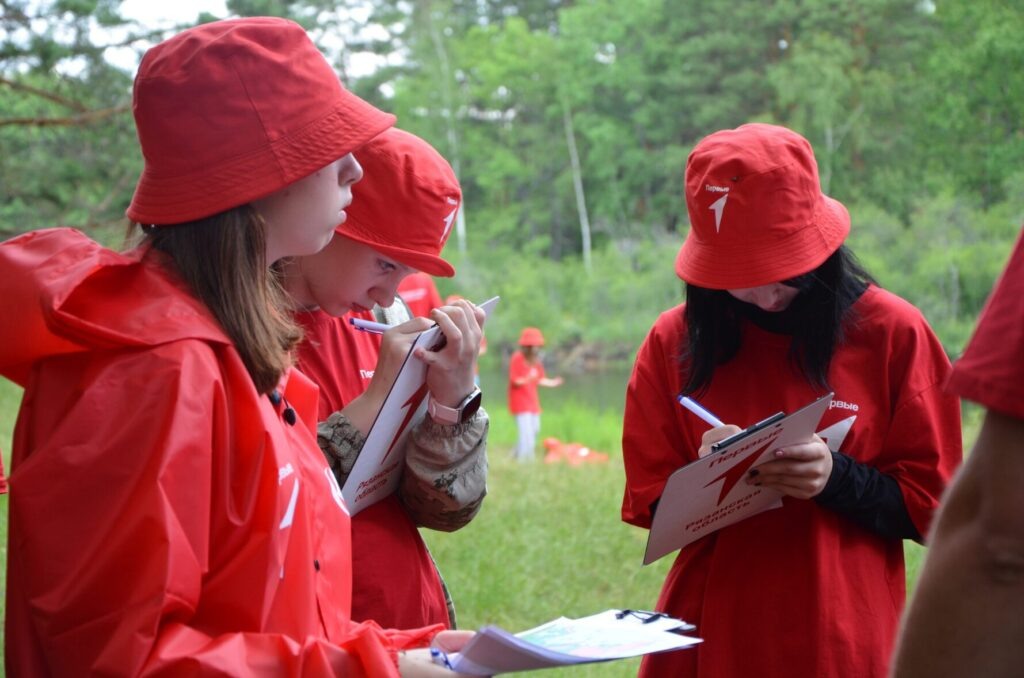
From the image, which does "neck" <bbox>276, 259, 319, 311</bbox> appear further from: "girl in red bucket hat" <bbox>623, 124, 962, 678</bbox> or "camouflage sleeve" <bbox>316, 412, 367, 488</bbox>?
"girl in red bucket hat" <bbox>623, 124, 962, 678</bbox>

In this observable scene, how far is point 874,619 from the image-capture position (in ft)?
7.97

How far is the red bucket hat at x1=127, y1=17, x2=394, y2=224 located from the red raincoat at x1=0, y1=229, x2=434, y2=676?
4.8 inches

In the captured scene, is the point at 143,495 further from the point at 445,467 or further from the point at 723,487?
the point at 723,487

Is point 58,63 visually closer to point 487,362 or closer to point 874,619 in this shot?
point 874,619

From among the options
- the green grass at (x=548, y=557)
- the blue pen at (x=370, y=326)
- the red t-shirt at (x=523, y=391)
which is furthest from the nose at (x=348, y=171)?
the red t-shirt at (x=523, y=391)

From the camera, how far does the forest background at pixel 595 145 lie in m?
8.19

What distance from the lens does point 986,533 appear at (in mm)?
1121

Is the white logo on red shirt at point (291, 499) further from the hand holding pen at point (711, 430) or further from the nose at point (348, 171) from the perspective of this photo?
the hand holding pen at point (711, 430)

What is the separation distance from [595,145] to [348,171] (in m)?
40.1

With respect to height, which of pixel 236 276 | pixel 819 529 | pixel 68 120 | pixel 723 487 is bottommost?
pixel 68 120

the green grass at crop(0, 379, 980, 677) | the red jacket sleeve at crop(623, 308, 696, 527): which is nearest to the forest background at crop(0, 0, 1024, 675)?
the green grass at crop(0, 379, 980, 677)

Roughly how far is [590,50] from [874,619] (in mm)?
41660

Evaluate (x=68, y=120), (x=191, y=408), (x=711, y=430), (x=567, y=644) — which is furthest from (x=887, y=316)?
(x=68, y=120)

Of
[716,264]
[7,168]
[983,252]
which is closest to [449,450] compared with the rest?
[716,264]
